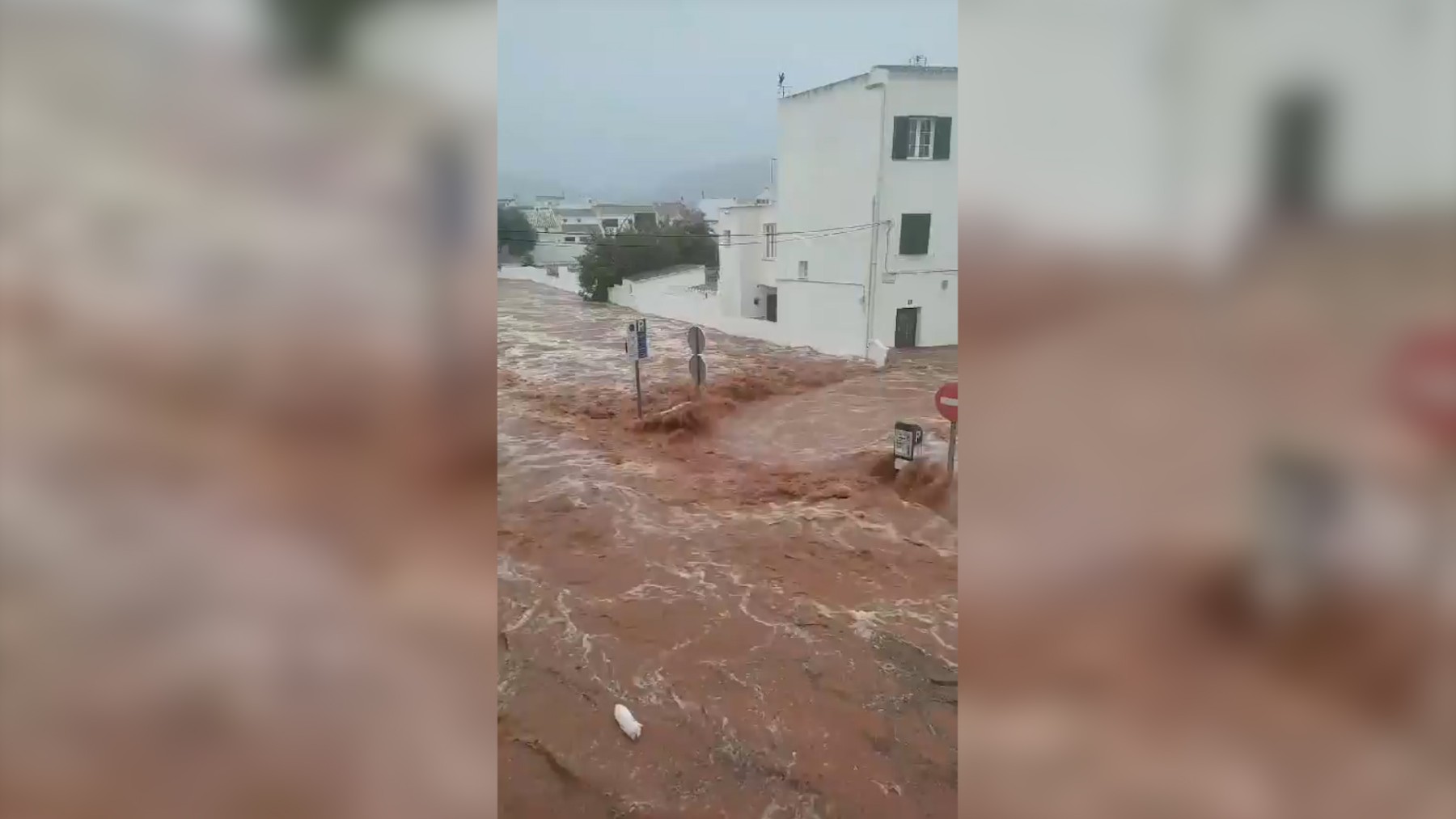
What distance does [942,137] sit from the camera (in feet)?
4.72

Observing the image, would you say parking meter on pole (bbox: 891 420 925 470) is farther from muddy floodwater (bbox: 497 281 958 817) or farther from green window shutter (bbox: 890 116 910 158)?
green window shutter (bbox: 890 116 910 158)

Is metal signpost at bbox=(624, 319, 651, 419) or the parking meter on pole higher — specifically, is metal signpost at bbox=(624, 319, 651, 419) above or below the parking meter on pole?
above

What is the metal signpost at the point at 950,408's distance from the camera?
149 centimetres

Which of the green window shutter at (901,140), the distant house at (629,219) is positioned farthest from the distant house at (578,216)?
the green window shutter at (901,140)

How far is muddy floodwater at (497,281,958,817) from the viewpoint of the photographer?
4.57ft

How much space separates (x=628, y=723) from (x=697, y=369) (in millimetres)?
740

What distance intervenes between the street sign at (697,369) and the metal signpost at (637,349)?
0.10 meters
